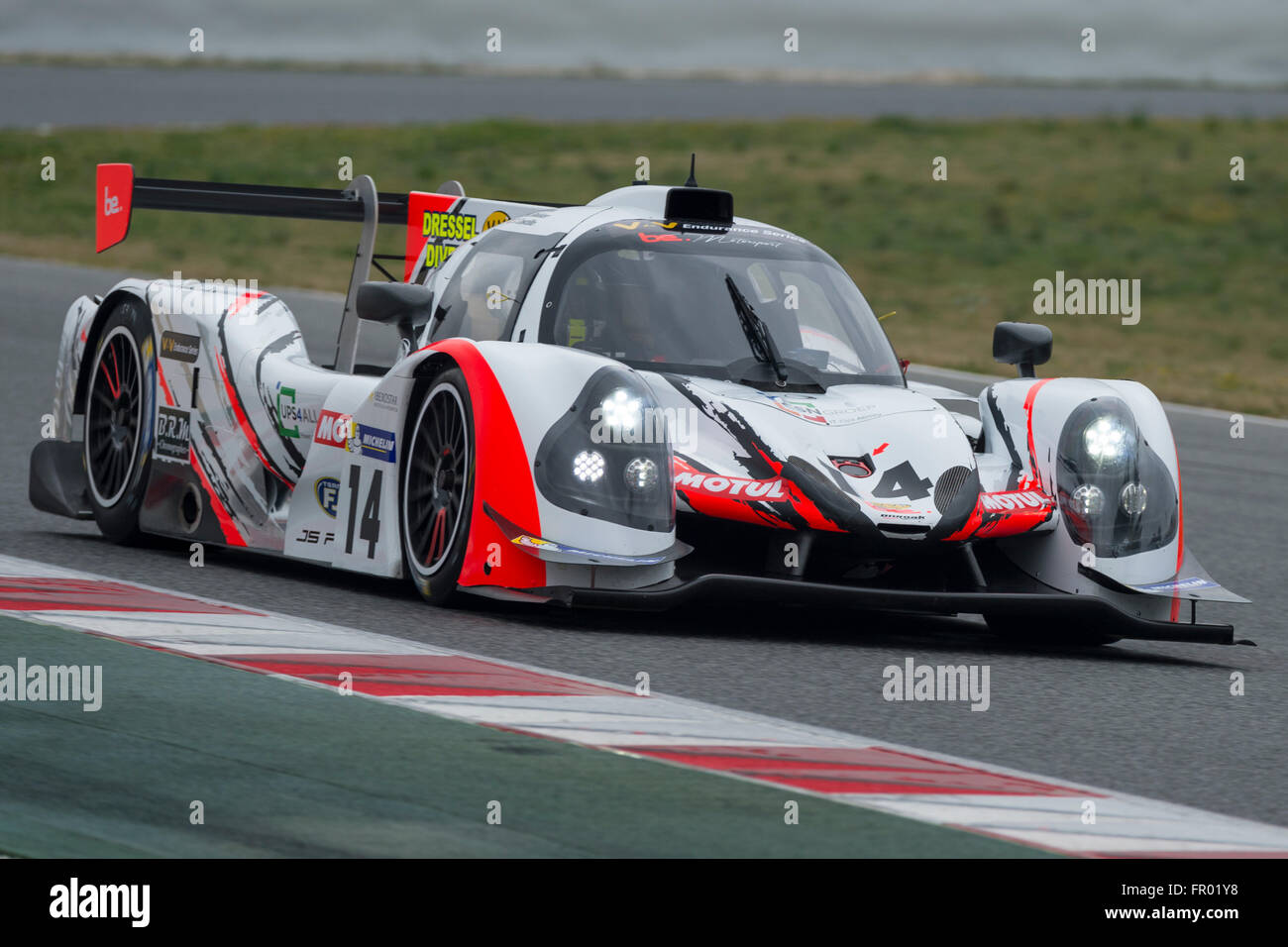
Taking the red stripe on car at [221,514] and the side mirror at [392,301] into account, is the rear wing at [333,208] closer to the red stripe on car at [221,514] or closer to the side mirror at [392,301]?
the red stripe on car at [221,514]

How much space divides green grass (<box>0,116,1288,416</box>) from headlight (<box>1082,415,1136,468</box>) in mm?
9672

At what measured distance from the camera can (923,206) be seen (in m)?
32.6

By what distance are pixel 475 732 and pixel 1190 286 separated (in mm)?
22689

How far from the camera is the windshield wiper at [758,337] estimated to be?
7910 mm

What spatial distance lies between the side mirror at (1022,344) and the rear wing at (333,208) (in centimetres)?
198

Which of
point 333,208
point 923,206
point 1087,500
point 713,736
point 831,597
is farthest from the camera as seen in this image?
point 923,206

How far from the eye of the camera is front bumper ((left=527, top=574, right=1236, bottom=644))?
6.93 meters

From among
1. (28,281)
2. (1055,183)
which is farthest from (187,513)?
(1055,183)

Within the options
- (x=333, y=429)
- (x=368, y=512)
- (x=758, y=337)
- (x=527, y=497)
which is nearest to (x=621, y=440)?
(x=527, y=497)

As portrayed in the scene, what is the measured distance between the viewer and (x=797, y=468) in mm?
7113

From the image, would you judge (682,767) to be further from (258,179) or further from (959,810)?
(258,179)

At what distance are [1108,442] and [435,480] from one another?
2343 mm

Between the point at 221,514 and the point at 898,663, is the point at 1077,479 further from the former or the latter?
the point at 221,514

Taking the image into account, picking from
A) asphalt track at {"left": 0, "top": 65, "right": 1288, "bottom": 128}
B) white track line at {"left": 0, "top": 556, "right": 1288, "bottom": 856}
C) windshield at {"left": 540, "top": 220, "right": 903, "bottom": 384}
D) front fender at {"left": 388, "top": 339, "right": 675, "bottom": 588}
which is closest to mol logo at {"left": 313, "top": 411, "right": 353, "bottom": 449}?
windshield at {"left": 540, "top": 220, "right": 903, "bottom": 384}
